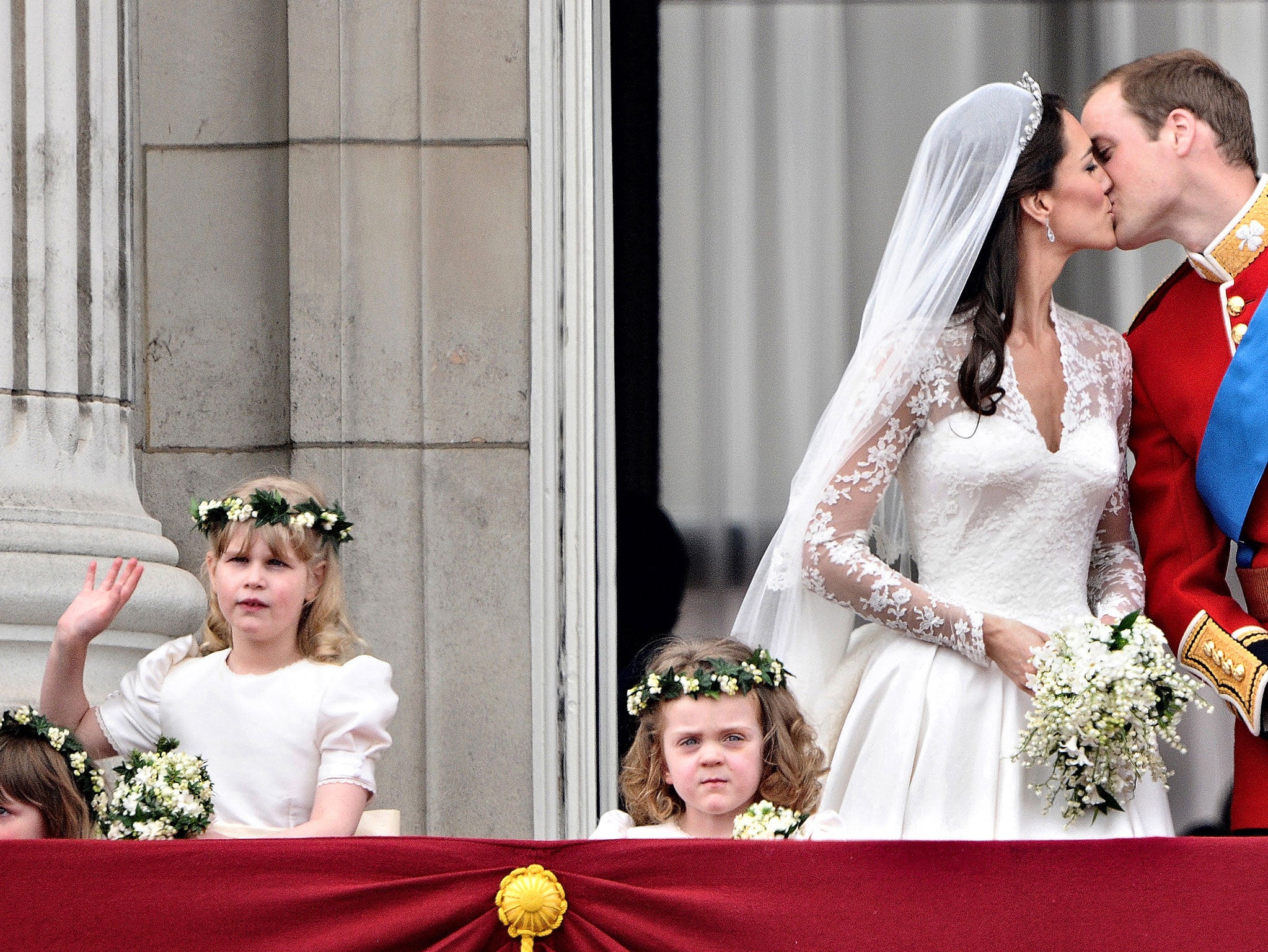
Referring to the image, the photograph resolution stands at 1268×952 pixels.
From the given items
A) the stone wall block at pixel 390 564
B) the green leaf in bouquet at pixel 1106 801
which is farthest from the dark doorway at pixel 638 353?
the green leaf in bouquet at pixel 1106 801

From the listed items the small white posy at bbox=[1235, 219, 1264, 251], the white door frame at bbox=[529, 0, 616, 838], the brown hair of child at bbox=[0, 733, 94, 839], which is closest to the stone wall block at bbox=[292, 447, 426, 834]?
the white door frame at bbox=[529, 0, 616, 838]

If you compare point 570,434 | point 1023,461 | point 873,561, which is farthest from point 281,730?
point 570,434

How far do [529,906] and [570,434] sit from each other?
8.44 feet

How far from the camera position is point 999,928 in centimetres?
235

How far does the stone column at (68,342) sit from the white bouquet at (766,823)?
5.29 ft

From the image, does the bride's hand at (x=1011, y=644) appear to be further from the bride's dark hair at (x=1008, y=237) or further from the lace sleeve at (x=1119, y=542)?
the bride's dark hair at (x=1008, y=237)

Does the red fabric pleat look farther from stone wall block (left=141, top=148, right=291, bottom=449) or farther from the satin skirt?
stone wall block (left=141, top=148, right=291, bottom=449)

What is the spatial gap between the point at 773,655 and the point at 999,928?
93 centimetres

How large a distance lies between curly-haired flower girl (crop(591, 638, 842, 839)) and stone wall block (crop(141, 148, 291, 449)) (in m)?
2.29

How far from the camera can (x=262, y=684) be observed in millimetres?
3068

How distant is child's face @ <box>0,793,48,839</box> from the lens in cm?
269

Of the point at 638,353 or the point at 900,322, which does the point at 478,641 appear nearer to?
the point at 638,353

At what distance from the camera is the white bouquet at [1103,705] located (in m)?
2.59

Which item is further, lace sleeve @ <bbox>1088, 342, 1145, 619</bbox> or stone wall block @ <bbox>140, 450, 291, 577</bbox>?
stone wall block @ <bbox>140, 450, 291, 577</bbox>
